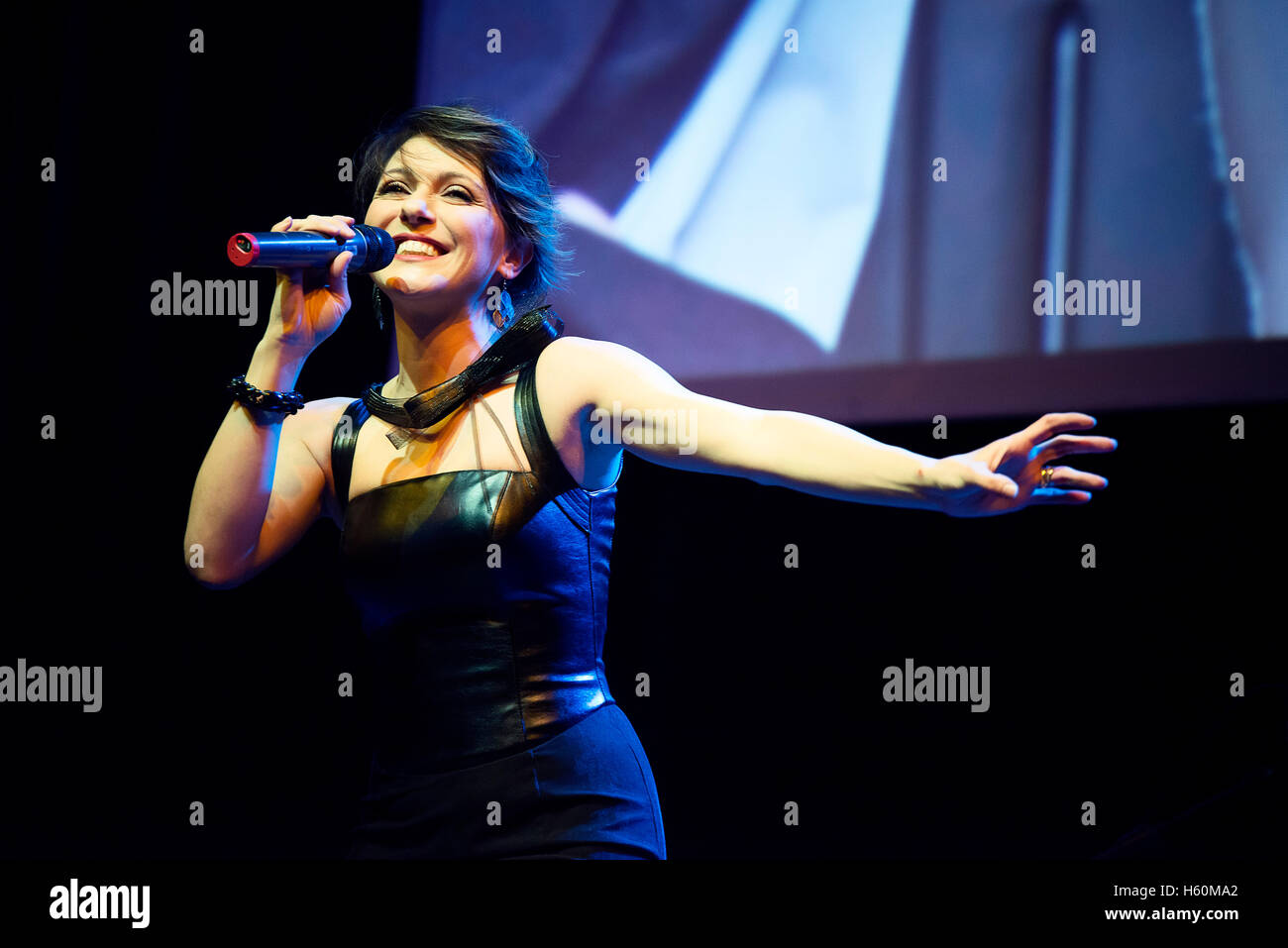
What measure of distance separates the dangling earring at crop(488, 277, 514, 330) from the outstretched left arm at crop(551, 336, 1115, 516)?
0.21 metres

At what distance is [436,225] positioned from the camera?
4.93 ft

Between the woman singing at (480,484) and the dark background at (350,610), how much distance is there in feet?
3.79

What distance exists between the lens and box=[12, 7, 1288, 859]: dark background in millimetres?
2307

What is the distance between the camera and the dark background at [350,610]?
7.57 ft

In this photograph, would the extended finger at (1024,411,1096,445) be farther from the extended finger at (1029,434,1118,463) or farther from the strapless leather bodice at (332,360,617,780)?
the strapless leather bodice at (332,360,617,780)

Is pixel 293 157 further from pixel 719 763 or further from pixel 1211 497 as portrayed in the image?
pixel 1211 497

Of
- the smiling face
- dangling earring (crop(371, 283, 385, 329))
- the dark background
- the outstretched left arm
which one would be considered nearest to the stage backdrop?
the dark background

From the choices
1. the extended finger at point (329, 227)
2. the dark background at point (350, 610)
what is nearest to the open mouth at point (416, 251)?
the extended finger at point (329, 227)

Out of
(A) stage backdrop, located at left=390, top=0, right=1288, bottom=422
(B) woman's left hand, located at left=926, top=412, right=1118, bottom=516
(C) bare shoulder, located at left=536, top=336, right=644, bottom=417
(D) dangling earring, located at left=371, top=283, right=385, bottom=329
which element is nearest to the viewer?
(B) woman's left hand, located at left=926, top=412, right=1118, bottom=516

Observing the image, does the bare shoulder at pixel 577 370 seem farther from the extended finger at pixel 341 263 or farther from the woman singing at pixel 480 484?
the extended finger at pixel 341 263

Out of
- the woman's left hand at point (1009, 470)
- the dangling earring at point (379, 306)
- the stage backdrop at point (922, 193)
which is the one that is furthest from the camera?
the stage backdrop at point (922, 193)

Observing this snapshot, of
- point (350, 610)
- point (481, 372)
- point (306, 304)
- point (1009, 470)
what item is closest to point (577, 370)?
point (481, 372)

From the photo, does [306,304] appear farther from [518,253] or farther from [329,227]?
[518,253]
